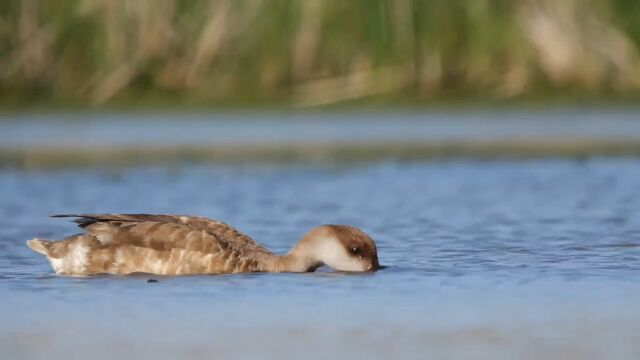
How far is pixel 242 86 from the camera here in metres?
26.5

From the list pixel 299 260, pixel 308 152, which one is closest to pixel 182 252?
pixel 299 260

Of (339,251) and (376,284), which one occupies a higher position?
(339,251)

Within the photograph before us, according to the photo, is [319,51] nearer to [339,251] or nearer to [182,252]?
[339,251]

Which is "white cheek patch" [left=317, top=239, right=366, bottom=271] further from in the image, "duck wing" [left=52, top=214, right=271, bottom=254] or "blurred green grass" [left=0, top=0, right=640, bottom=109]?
"blurred green grass" [left=0, top=0, right=640, bottom=109]

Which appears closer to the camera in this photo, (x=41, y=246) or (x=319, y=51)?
(x=41, y=246)

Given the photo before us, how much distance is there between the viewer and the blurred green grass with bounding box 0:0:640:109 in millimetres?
25375

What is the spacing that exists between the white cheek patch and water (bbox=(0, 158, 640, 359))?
99 mm

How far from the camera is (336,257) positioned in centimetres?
1149

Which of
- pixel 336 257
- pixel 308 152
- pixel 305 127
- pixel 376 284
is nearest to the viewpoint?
pixel 376 284

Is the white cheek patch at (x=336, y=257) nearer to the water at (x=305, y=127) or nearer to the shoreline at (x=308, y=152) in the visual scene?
the shoreline at (x=308, y=152)

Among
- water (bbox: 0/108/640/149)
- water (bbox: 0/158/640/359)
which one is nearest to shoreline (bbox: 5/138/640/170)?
water (bbox: 0/108/640/149)

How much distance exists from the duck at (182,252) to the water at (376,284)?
0.12m

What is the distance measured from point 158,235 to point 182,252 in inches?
8.4

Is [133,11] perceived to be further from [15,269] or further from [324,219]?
[15,269]
